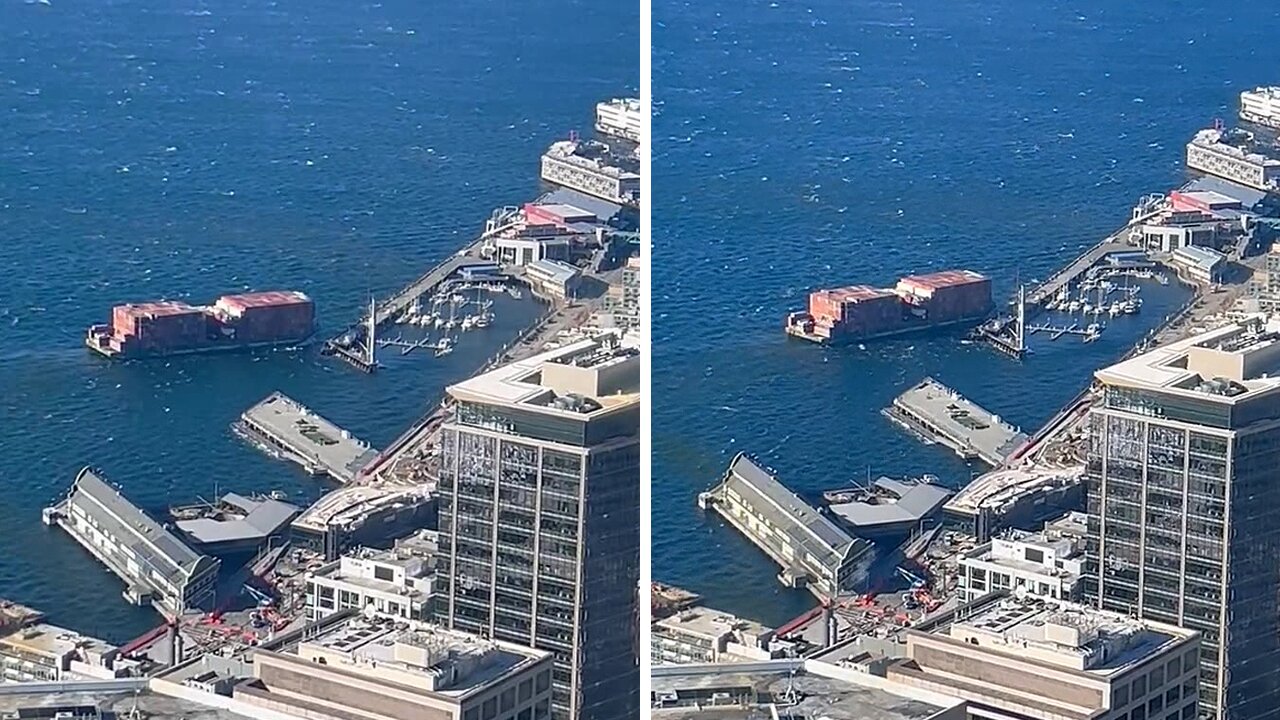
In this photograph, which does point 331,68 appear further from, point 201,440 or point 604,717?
point 604,717

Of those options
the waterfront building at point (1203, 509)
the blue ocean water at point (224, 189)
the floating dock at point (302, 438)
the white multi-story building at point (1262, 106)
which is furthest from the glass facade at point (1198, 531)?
the floating dock at point (302, 438)

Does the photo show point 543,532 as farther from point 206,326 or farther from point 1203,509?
point 1203,509

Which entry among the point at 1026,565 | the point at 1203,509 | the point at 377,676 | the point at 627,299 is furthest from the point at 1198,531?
the point at 377,676

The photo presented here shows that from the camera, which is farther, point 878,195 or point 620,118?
point 878,195

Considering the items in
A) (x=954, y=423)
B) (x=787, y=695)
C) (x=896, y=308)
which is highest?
(x=896, y=308)

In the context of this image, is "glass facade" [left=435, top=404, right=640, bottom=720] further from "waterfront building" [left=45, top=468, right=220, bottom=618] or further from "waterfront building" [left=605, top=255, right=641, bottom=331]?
"waterfront building" [left=45, top=468, right=220, bottom=618]

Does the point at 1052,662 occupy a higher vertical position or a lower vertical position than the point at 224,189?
lower

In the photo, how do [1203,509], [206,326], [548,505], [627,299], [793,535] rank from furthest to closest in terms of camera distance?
[627,299] → [793,535] → [548,505] → [206,326] → [1203,509]

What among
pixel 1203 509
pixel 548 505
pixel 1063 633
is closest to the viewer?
pixel 1063 633
